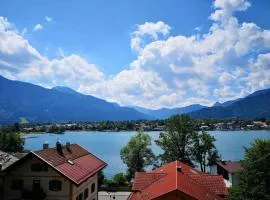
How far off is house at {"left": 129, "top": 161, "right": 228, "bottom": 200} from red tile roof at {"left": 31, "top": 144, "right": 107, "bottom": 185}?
6.19m

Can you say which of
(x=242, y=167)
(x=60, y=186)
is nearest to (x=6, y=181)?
(x=60, y=186)

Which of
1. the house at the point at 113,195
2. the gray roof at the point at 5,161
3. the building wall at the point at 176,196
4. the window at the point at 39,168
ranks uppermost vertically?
the gray roof at the point at 5,161

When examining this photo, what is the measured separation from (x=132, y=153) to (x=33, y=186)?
4295cm

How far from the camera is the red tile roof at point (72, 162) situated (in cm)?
4044

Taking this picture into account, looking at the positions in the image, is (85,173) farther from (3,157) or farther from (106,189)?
(106,189)

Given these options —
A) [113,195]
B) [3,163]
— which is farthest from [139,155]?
[3,163]

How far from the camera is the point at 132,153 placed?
3268 inches

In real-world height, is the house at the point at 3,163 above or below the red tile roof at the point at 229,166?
above

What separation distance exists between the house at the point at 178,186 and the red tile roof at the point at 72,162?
244 inches

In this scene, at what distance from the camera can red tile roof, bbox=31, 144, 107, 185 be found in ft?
133

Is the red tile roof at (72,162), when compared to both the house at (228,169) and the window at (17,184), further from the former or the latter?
the house at (228,169)

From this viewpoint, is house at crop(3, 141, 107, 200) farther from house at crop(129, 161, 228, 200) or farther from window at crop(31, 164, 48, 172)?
house at crop(129, 161, 228, 200)

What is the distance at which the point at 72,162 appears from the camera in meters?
44.6

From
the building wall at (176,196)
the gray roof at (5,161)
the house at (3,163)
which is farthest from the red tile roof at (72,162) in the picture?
the building wall at (176,196)
